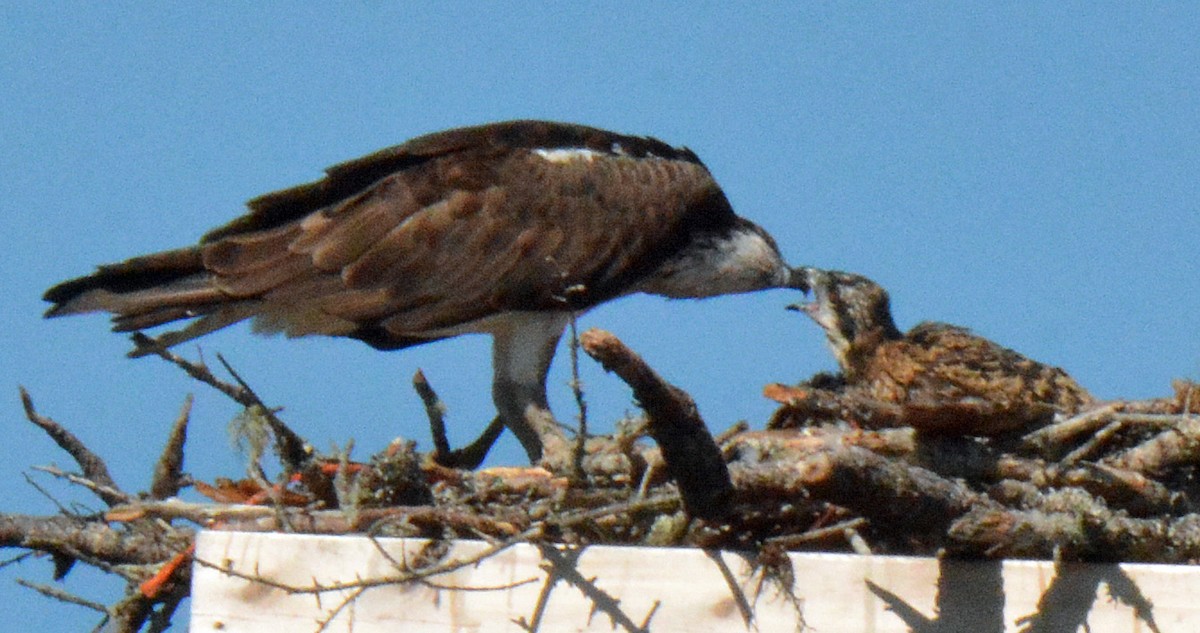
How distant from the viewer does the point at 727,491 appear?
3137mm

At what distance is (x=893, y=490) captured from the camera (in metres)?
3.22

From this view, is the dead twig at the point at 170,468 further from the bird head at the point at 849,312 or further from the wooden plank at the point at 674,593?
the bird head at the point at 849,312

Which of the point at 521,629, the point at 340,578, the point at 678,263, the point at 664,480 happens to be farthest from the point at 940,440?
the point at 678,263

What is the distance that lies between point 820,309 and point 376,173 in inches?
70.5

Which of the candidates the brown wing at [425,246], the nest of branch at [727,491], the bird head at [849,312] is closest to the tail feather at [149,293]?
the brown wing at [425,246]

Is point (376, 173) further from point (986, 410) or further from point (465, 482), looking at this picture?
point (986, 410)

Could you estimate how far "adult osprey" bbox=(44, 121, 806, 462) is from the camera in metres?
5.88

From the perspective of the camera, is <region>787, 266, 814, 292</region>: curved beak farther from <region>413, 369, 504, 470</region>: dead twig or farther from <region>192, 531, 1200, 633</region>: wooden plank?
<region>192, 531, 1200, 633</region>: wooden plank

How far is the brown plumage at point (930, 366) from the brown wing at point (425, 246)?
79 cm

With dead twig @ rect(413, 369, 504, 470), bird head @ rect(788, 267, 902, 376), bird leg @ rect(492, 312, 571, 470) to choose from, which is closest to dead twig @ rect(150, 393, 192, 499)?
dead twig @ rect(413, 369, 504, 470)

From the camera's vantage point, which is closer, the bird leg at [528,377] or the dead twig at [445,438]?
the dead twig at [445,438]

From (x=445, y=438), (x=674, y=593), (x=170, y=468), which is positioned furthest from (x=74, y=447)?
(x=674, y=593)

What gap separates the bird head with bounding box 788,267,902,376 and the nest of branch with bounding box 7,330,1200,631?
1128 mm

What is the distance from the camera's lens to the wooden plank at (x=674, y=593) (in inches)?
130
